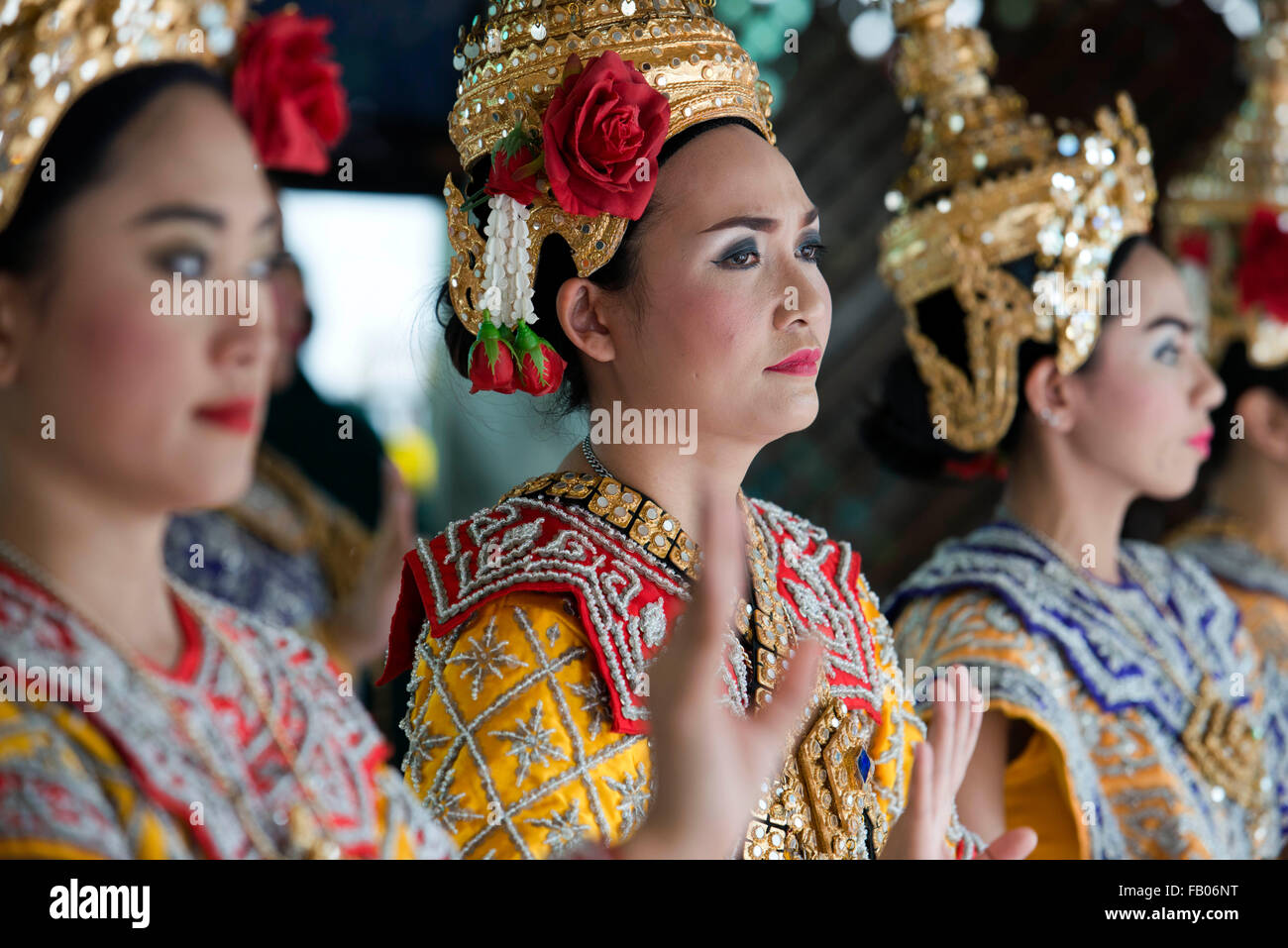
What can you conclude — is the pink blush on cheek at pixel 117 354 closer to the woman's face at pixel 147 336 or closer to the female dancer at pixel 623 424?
the woman's face at pixel 147 336

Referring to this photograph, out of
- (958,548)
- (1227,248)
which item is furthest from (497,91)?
(1227,248)

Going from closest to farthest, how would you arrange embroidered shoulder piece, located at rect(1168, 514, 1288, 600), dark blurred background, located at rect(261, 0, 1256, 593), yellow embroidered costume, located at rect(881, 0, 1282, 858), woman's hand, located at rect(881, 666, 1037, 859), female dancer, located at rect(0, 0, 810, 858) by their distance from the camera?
female dancer, located at rect(0, 0, 810, 858) < woman's hand, located at rect(881, 666, 1037, 859) < yellow embroidered costume, located at rect(881, 0, 1282, 858) < embroidered shoulder piece, located at rect(1168, 514, 1288, 600) < dark blurred background, located at rect(261, 0, 1256, 593)

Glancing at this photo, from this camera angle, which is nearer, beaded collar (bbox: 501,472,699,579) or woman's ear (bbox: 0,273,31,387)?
woman's ear (bbox: 0,273,31,387)

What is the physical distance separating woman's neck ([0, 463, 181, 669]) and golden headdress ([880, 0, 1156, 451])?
1.54 metres

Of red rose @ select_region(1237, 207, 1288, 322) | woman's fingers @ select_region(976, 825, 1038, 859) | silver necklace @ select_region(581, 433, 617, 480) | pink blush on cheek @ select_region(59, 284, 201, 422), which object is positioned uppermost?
red rose @ select_region(1237, 207, 1288, 322)

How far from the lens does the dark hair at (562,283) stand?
172 cm

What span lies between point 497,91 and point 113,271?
2.15 feet

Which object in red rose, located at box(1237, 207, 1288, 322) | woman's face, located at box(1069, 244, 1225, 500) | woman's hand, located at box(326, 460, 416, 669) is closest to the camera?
woman's face, located at box(1069, 244, 1225, 500)

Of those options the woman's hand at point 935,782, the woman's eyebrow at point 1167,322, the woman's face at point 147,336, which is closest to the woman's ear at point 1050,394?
the woman's eyebrow at point 1167,322

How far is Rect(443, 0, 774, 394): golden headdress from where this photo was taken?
1.70 meters

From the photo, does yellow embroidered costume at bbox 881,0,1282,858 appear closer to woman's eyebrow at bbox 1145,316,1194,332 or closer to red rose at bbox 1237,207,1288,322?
woman's eyebrow at bbox 1145,316,1194,332

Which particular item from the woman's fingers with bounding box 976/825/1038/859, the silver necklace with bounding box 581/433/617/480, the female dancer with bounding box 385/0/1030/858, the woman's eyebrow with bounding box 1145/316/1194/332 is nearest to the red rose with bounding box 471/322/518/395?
the female dancer with bounding box 385/0/1030/858

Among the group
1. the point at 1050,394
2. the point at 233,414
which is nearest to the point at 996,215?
the point at 1050,394

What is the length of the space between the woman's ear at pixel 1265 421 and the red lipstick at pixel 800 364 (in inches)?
71.9
